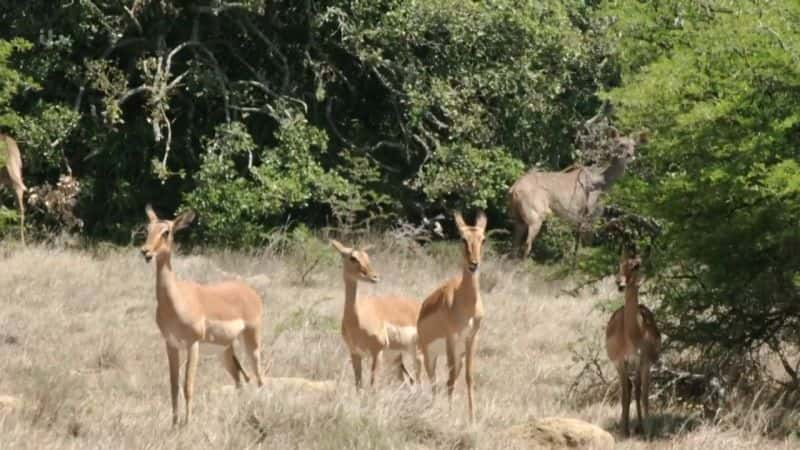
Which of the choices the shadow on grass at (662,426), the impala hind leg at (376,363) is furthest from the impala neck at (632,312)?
the impala hind leg at (376,363)

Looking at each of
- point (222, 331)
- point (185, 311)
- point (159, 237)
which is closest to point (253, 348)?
point (222, 331)

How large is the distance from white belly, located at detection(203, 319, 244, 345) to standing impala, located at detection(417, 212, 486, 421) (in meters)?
1.63

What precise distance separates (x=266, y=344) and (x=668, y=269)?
13.2 ft

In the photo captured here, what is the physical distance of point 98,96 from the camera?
23.8 metres

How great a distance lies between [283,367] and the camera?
49.6ft

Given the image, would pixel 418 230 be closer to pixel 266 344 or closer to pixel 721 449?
pixel 266 344

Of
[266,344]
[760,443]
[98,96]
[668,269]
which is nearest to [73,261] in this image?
[98,96]

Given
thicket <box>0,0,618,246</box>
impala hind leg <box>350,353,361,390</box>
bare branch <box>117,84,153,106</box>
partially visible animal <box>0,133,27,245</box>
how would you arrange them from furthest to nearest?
thicket <box>0,0,618,246</box> < bare branch <box>117,84,153,106</box> < partially visible animal <box>0,133,27,245</box> < impala hind leg <box>350,353,361,390</box>

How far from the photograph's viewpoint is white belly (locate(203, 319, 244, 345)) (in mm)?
12367

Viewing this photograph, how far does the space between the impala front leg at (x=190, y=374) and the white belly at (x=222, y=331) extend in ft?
0.63

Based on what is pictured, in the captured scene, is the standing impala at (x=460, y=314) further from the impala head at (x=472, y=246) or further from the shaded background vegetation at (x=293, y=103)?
the shaded background vegetation at (x=293, y=103)

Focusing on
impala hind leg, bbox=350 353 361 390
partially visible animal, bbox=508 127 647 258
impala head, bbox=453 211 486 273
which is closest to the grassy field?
impala hind leg, bbox=350 353 361 390

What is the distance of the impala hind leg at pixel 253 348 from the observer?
13188 millimetres

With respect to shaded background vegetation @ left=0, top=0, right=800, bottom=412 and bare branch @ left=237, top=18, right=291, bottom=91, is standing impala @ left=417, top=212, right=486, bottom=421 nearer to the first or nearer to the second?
shaded background vegetation @ left=0, top=0, right=800, bottom=412
